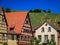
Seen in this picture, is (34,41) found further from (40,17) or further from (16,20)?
(40,17)

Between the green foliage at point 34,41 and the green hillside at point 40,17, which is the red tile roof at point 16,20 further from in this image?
the green hillside at point 40,17

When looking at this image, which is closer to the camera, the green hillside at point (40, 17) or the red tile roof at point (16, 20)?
the red tile roof at point (16, 20)

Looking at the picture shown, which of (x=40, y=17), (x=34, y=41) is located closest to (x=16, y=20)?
(x=34, y=41)

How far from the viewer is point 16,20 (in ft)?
102

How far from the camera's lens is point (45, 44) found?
3172cm

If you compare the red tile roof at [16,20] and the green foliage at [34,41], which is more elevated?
the red tile roof at [16,20]

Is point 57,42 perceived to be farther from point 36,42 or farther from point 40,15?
point 40,15

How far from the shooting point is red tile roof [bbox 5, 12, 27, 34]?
30.2 meters

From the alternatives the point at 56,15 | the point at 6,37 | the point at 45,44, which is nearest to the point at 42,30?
the point at 45,44

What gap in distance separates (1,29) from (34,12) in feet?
61.7

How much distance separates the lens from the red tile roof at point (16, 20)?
3023cm

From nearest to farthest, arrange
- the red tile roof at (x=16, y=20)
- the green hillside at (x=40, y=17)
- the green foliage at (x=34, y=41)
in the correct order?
the green foliage at (x=34, y=41) → the red tile roof at (x=16, y=20) → the green hillside at (x=40, y=17)

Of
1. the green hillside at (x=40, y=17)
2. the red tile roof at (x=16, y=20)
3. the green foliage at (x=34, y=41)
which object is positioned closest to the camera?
the green foliage at (x=34, y=41)

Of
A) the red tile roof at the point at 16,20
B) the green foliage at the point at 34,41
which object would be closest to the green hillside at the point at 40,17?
the red tile roof at the point at 16,20
